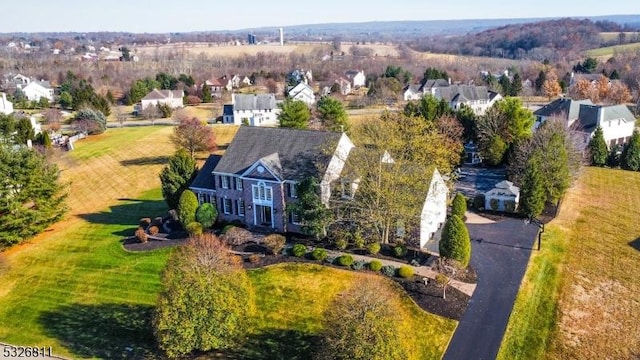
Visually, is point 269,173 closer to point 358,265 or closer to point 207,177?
point 207,177

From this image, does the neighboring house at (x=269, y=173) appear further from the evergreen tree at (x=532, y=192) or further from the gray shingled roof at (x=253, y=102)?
the gray shingled roof at (x=253, y=102)

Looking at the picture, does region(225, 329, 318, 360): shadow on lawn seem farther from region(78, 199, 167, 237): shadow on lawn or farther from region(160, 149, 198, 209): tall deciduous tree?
region(78, 199, 167, 237): shadow on lawn

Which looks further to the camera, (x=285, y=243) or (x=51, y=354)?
(x=285, y=243)

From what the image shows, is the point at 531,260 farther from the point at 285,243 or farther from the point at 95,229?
the point at 95,229

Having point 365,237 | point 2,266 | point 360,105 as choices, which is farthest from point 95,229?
point 360,105

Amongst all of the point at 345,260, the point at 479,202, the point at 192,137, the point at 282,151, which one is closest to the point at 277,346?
the point at 345,260

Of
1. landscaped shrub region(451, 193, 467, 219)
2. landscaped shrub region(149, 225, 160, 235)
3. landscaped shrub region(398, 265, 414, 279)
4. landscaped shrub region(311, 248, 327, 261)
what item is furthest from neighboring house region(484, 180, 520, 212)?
landscaped shrub region(149, 225, 160, 235)
